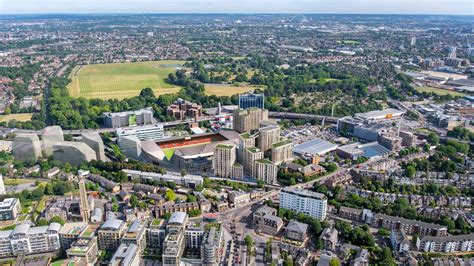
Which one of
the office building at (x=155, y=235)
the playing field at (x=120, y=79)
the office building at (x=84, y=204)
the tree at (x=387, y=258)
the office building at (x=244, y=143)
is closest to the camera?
the tree at (x=387, y=258)

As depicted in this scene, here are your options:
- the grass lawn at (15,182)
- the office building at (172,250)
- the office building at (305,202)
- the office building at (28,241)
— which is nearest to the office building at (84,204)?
the office building at (28,241)

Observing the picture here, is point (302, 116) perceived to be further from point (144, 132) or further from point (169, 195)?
point (169, 195)

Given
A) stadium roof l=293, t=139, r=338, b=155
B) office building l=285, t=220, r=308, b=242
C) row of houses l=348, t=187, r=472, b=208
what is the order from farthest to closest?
1. stadium roof l=293, t=139, r=338, b=155
2. row of houses l=348, t=187, r=472, b=208
3. office building l=285, t=220, r=308, b=242

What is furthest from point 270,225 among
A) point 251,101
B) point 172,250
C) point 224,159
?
point 251,101

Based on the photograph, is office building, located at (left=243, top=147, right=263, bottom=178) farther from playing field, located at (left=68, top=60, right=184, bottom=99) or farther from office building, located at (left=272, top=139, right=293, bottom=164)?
playing field, located at (left=68, top=60, right=184, bottom=99)

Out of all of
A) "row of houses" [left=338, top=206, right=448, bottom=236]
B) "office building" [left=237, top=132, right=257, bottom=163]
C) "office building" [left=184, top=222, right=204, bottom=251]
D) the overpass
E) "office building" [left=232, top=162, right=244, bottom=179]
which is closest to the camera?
"office building" [left=184, top=222, right=204, bottom=251]

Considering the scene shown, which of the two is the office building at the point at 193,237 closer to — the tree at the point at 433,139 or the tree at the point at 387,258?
the tree at the point at 387,258

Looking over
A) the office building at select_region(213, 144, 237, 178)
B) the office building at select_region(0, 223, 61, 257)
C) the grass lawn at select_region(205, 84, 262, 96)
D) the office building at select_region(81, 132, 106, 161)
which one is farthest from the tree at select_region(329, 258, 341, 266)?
the grass lawn at select_region(205, 84, 262, 96)
